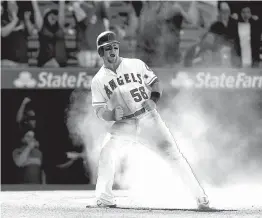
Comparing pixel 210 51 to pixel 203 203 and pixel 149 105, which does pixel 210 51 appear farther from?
pixel 203 203

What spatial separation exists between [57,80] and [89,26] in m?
1.22

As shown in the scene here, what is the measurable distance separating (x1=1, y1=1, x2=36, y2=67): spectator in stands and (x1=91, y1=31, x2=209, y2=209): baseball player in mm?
5153

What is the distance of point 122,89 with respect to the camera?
22.5ft

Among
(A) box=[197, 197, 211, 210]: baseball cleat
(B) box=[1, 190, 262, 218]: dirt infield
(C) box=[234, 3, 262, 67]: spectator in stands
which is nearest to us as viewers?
(B) box=[1, 190, 262, 218]: dirt infield

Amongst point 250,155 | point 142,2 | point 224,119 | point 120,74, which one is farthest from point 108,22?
point 120,74

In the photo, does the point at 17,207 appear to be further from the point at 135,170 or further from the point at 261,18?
the point at 261,18

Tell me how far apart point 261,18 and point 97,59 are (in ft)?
10.6

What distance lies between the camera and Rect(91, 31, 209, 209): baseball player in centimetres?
675

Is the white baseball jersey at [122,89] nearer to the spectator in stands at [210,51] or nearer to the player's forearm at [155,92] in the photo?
the player's forearm at [155,92]

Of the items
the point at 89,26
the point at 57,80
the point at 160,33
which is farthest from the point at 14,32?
the point at 160,33

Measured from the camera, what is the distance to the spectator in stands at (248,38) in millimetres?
11867

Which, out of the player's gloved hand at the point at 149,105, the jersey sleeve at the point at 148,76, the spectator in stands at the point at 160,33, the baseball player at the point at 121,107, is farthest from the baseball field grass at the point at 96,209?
the spectator in stands at the point at 160,33

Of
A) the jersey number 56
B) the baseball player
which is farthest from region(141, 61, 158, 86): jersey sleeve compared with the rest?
the jersey number 56

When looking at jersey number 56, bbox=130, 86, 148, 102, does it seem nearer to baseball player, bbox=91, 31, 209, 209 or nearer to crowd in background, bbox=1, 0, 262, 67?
baseball player, bbox=91, 31, 209, 209
